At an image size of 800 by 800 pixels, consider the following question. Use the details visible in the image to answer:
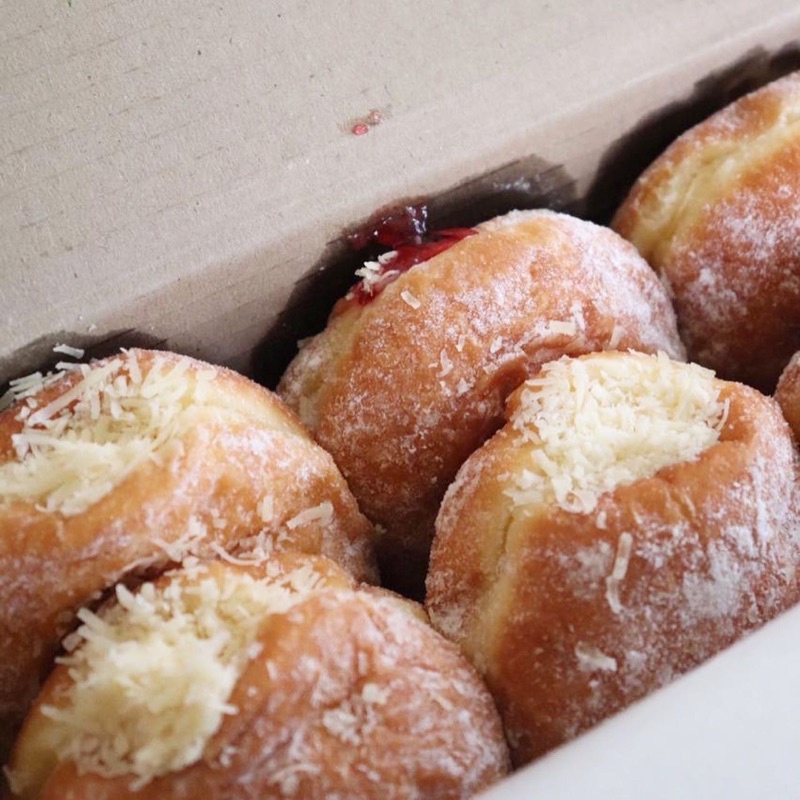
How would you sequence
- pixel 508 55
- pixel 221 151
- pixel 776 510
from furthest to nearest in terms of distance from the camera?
pixel 508 55 → pixel 221 151 → pixel 776 510

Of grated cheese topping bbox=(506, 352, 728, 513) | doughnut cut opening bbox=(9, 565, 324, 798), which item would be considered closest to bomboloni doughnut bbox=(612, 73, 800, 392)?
grated cheese topping bbox=(506, 352, 728, 513)

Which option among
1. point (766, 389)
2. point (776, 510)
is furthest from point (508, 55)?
point (776, 510)

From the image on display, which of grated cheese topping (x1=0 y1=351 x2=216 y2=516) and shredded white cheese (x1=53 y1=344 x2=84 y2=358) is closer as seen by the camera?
grated cheese topping (x1=0 y1=351 x2=216 y2=516)

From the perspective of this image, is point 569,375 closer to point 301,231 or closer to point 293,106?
point 301,231

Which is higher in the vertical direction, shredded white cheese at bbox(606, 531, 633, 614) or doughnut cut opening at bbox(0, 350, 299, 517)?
doughnut cut opening at bbox(0, 350, 299, 517)

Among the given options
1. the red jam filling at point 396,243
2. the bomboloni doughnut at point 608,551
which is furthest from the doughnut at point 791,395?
the red jam filling at point 396,243

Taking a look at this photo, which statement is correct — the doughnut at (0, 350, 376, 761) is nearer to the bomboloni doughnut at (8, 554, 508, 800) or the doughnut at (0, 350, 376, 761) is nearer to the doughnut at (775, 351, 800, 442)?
the bomboloni doughnut at (8, 554, 508, 800)

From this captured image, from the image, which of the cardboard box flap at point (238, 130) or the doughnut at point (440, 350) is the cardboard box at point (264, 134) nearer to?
the cardboard box flap at point (238, 130)
